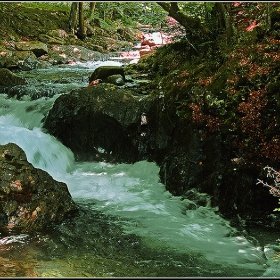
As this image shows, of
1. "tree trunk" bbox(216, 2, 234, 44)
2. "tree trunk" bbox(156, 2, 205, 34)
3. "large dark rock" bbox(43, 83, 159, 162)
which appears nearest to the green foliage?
"tree trunk" bbox(156, 2, 205, 34)

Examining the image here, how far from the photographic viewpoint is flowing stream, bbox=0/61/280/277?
13.9 ft

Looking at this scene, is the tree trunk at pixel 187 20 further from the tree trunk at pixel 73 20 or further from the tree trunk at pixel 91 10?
the tree trunk at pixel 91 10

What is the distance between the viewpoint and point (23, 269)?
12.6ft

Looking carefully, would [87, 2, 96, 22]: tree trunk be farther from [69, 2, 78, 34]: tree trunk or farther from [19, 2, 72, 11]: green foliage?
[69, 2, 78, 34]: tree trunk

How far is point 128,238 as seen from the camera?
5.19 metres

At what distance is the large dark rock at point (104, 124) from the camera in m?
8.32

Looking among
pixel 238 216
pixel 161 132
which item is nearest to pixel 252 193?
pixel 238 216

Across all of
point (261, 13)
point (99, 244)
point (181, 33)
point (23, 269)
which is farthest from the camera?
Answer: point (181, 33)

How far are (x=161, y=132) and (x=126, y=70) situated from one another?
6.33m

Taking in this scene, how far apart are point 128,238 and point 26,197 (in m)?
1.74

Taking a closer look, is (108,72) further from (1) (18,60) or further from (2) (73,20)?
(2) (73,20)

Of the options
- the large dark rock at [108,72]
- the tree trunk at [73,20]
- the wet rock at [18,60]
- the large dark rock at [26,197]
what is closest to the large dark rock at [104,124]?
the large dark rock at [108,72]

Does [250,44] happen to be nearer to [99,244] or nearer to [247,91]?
[247,91]

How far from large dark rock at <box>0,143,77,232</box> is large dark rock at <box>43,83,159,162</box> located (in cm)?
282
